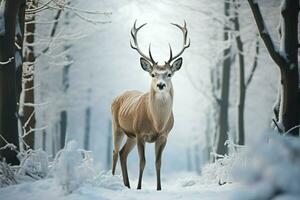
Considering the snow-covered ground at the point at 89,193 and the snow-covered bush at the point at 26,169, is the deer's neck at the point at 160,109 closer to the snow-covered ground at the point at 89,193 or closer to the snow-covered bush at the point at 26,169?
the snow-covered ground at the point at 89,193

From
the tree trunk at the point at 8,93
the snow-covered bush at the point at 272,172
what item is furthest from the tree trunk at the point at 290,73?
the snow-covered bush at the point at 272,172

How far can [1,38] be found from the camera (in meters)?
Answer: 6.54

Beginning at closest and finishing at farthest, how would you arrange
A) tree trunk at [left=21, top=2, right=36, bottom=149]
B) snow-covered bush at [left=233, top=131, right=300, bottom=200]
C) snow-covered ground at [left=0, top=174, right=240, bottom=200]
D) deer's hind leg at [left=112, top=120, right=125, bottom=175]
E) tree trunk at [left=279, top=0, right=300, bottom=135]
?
snow-covered bush at [left=233, top=131, right=300, bottom=200]
snow-covered ground at [left=0, top=174, right=240, bottom=200]
tree trunk at [left=279, top=0, right=300, bottom=135]
deer's hind leg at [left=112, top=120, right=125, bottom=175]
tree trunk at [left=21, top=2, right=36, bottom=149]

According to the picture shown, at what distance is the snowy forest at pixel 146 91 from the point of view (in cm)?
489

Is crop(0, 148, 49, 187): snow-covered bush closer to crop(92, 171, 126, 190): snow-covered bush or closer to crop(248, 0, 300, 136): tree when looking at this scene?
crop(92, 171, 126, 190): snow-covered bush

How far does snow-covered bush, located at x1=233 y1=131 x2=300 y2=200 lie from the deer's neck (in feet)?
15.6

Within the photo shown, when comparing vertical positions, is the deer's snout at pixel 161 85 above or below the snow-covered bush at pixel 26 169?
above

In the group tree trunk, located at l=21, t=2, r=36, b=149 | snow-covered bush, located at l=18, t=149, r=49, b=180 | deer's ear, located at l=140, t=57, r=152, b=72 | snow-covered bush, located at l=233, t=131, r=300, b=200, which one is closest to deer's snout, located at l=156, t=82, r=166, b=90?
deer's ear, located at l=140, t=57, r=152, b=72

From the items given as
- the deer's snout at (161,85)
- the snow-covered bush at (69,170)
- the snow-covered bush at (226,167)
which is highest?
the deer's snout at (161,85)

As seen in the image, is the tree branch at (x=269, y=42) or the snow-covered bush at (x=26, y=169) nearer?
the snow-covered bush at (x=26, y=169)

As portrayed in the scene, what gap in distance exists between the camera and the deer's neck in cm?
706

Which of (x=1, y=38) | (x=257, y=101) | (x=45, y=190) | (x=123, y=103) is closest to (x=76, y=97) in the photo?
(x=257, y=101)

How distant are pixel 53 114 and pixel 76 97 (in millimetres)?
1960

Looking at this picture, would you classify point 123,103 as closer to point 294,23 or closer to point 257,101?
point 294,23
